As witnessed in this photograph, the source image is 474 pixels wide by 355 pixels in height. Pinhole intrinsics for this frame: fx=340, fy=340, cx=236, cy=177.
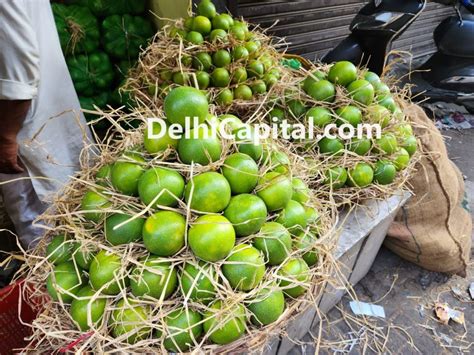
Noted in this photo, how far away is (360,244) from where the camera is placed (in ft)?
6.84

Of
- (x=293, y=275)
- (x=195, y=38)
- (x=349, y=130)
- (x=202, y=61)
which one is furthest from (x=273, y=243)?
(x=195, y=38)

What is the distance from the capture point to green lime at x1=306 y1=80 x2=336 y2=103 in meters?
1.97

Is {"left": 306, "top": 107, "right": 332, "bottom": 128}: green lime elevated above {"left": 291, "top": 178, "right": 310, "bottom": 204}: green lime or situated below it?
above

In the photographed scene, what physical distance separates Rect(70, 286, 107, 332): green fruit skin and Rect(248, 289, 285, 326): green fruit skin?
→ 18.8 inches

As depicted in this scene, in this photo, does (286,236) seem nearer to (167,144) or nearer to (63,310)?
(167,144)

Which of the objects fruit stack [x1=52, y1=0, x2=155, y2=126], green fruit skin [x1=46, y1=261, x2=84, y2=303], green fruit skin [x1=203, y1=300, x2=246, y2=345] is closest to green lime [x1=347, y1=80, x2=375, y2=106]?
green fruit skin [x1=203, y1=300, x2=246, y2=345]

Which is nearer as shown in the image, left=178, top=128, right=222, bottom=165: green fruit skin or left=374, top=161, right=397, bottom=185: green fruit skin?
left=178, top=128, right=222, bottom=165: green fruit skin

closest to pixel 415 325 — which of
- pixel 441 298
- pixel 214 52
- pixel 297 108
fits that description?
pixel 441 298

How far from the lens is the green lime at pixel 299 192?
1.45 metres

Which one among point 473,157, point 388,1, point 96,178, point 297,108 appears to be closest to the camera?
point 96,178

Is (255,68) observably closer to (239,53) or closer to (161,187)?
(239,53)

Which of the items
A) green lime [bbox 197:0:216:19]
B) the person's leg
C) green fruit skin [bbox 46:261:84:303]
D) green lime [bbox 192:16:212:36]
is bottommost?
the person's leg

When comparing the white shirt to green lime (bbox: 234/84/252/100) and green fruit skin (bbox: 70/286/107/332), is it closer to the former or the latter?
green fruit skin (bbox: 70/286/107/332)

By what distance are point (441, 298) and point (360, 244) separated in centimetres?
96
